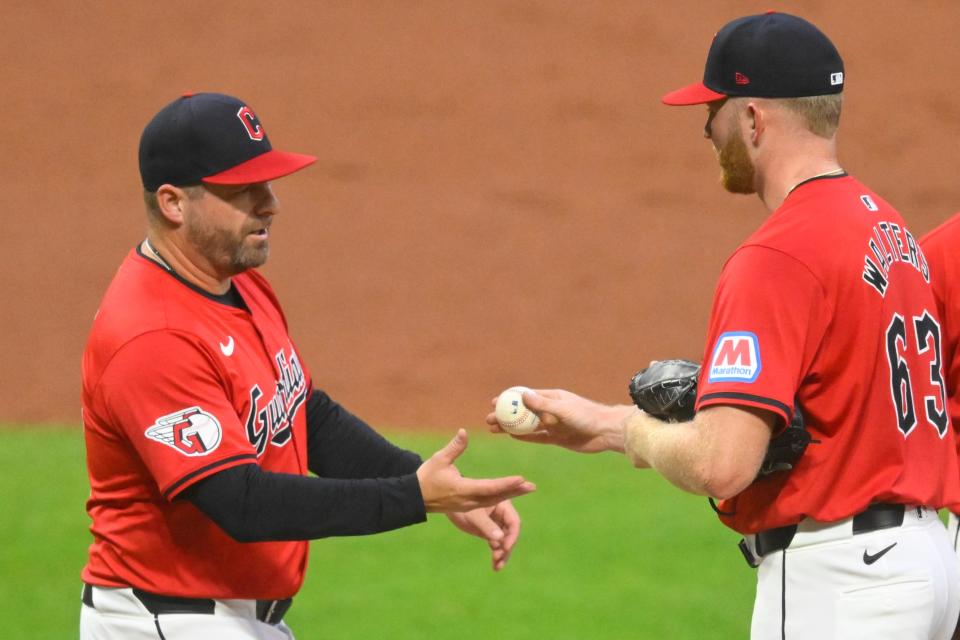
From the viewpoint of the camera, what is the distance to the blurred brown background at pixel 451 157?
12.3m

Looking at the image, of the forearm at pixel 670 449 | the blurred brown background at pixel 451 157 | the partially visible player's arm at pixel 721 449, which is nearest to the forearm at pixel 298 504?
the forearm at pixel 670 449

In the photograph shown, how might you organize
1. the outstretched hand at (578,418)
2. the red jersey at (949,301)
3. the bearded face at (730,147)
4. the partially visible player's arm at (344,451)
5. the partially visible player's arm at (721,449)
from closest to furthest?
the partially visible player's arm at (721,449) < the bearded face at (730,147) < the outstretched hand at (578,418) < the red jersey at (949,301) < the partially visible player's arm at (344,451)

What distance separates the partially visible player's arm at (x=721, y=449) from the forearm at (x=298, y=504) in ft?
2.31

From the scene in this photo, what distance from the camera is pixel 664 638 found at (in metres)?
6.36

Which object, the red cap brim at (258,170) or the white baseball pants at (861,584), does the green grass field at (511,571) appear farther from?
the red cap brim at (258,170)

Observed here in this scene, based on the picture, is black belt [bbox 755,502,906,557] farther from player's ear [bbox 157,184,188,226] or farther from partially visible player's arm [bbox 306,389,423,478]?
player's ear [bbox 157,184,188,226]

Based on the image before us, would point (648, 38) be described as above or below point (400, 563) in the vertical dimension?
above

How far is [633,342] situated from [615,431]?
8.56 metres

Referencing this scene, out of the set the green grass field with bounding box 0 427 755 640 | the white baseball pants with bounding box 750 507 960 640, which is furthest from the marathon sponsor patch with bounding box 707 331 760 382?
the green grass field with bounding box 0 427 755 640

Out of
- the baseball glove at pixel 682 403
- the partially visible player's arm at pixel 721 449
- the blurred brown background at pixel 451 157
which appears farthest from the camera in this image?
the blurred brown background at pixel 451 157

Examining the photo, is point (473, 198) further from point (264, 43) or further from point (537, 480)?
point (537, 480)

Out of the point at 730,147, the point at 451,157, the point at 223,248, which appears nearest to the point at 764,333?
the point at 730,147

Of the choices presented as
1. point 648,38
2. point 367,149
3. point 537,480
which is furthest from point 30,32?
point 537,480

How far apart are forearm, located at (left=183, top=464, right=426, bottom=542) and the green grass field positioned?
334cm
